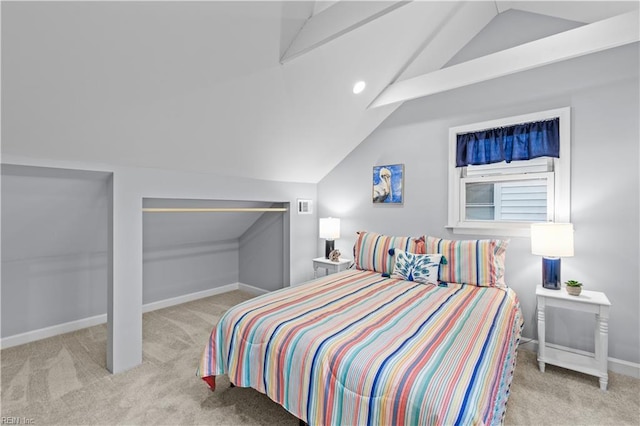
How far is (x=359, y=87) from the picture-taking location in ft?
9.82

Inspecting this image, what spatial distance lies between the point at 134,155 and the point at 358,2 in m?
1.93

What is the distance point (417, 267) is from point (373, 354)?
1444mm

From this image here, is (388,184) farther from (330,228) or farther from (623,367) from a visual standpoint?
(623,367)

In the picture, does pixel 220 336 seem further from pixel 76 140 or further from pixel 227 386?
pixel 76 140

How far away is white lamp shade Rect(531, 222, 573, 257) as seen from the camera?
228cm

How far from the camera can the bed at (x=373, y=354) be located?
3.99ft

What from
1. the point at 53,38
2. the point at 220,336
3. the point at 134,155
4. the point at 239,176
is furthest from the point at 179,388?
the point at 53,38

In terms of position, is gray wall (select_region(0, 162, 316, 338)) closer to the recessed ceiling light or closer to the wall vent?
the wall vent

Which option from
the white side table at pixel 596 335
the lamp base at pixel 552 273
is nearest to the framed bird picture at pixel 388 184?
the lamp base at pixel 552 273

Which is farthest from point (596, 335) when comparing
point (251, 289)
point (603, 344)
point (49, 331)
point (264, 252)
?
point (49, 331)

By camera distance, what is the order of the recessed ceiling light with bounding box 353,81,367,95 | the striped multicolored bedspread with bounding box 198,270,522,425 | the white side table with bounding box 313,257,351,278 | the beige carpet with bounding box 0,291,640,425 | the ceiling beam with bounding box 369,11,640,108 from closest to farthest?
the striped multicolored bedspread with bounding box 198,270,522,425, the beige carpet with bounding box 0,291,640,425, the ceiling beam with bounding box 369,11,640,108, the recessed ceiling light with bounding box 353,81,367,95, the white side table with bounding box 313,257,351,278

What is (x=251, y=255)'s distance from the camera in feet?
14.8

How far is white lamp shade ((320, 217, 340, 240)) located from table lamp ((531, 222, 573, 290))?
6.59ft

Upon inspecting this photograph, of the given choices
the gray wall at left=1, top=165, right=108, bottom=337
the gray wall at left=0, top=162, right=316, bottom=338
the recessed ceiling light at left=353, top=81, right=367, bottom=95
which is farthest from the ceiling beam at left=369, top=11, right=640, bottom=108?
the gray wall at left=1, top=165, right=108, bottom=337
